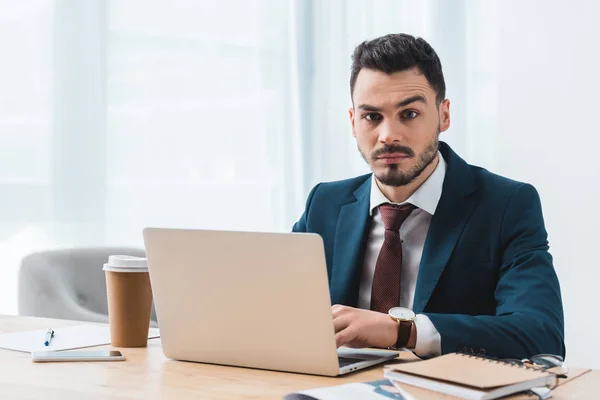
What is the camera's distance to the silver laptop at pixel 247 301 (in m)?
1.31

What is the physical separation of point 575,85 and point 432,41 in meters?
0.56

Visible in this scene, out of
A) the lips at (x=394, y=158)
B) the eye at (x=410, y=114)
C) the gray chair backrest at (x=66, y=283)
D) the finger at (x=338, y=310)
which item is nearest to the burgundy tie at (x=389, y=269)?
the lips at (x=394, y=158)

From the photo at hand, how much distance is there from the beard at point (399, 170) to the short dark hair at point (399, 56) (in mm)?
176

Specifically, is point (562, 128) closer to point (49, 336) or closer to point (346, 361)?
point (346, 361)

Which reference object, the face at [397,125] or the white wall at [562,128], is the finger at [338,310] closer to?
the face at [397,125]

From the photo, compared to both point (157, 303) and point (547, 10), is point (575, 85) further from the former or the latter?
point (157, 303)

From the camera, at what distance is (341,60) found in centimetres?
340

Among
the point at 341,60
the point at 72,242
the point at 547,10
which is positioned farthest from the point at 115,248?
the point at 547,10

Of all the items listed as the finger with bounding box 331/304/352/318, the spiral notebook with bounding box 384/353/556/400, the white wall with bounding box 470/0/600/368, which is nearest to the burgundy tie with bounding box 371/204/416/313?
the finger with bounding box 331/304/352/318

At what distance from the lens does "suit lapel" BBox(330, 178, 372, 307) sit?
1.96 metres

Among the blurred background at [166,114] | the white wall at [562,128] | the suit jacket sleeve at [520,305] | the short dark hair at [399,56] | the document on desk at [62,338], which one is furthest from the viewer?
the blurred background at [166,114]

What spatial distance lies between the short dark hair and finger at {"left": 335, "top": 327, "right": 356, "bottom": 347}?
0.76 metres

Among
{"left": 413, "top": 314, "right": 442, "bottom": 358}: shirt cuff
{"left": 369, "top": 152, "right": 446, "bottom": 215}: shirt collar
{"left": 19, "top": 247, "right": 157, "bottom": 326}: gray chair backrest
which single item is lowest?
{"left": 19, "top": 247, "right": 157, "bottom": 326}: gray chair backrest

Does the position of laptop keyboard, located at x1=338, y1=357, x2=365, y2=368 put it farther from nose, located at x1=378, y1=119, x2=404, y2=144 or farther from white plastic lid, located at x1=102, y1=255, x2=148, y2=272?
nose, located at x1=378, y1=119, x2=404, y2=144
